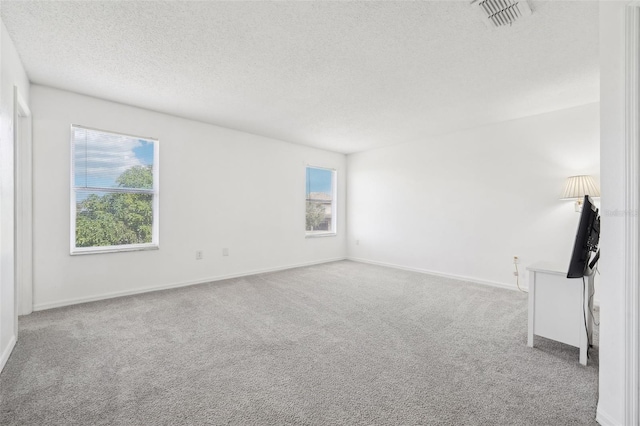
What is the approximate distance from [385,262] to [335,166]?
7.68ft

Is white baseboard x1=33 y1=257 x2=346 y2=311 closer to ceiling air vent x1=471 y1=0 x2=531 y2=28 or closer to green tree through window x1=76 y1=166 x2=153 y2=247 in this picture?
green tree through window x1=76 y1=166 x2=153 y2=247

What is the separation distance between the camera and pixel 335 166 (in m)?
6.42

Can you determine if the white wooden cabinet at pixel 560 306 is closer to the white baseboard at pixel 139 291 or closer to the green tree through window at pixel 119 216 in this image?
the white baseboard at pixel 139 291

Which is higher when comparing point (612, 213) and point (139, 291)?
point (612, 213)

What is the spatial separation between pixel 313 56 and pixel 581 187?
Result: 3436 millimetres

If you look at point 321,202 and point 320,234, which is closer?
point 320,234

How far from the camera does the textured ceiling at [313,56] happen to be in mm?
2018

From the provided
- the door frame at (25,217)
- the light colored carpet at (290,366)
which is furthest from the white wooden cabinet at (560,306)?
the door frame at (25,217)

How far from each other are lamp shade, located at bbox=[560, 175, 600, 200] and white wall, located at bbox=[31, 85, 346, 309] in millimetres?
4065

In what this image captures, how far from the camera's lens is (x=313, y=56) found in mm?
2545

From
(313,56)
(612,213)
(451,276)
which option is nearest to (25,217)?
(313,56)

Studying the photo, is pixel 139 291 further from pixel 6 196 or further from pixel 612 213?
pixel 612 213

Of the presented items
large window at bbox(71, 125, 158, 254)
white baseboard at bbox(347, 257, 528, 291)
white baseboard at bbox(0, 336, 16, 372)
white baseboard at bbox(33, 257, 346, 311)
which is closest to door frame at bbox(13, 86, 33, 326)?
white baseboard at bbox(33, 257, 346, 311)

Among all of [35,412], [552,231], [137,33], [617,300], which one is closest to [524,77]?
[552,231]
